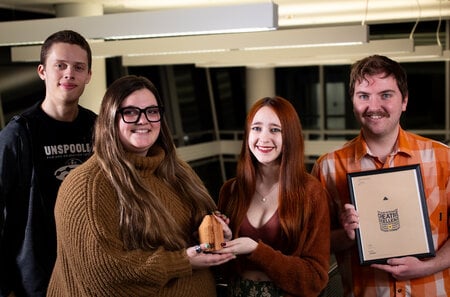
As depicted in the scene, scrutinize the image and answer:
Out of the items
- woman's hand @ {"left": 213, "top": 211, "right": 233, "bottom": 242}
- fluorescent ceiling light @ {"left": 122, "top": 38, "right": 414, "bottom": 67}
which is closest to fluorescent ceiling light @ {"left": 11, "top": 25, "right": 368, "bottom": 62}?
fluorescent ceiling light @ {"left": 122, "top": 38, "right": 414, "bottom": 67}

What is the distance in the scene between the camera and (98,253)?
6.51 feet

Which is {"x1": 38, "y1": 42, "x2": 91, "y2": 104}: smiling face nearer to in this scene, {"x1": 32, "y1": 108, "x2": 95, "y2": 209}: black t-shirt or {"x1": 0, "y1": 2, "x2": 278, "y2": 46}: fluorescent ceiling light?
{"x1": 32, "y1": 108, "x2": 95, "y2": 209}: black t-shirt

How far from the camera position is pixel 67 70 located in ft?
8.47

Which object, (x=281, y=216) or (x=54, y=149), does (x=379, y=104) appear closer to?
(x=281, y=216)

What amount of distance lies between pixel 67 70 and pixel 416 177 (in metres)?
1.51

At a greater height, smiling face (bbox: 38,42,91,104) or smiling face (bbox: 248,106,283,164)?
smiling face (bbox: 38,42,91,104)

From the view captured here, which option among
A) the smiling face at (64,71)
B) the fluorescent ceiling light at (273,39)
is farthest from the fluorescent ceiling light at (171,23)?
the fluorescent ceiling light at (273,39)

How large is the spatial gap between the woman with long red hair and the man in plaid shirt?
0.58 feet

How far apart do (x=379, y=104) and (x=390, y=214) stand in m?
0.44

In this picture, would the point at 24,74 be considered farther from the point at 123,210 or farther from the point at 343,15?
the point at 123,210

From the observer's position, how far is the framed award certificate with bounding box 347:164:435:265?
2387 mm

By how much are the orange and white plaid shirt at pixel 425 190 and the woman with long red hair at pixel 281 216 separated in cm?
23

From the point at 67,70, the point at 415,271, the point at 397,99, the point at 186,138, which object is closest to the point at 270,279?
the point at 415,271

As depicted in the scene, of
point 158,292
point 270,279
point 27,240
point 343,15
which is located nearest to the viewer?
point 158,292
